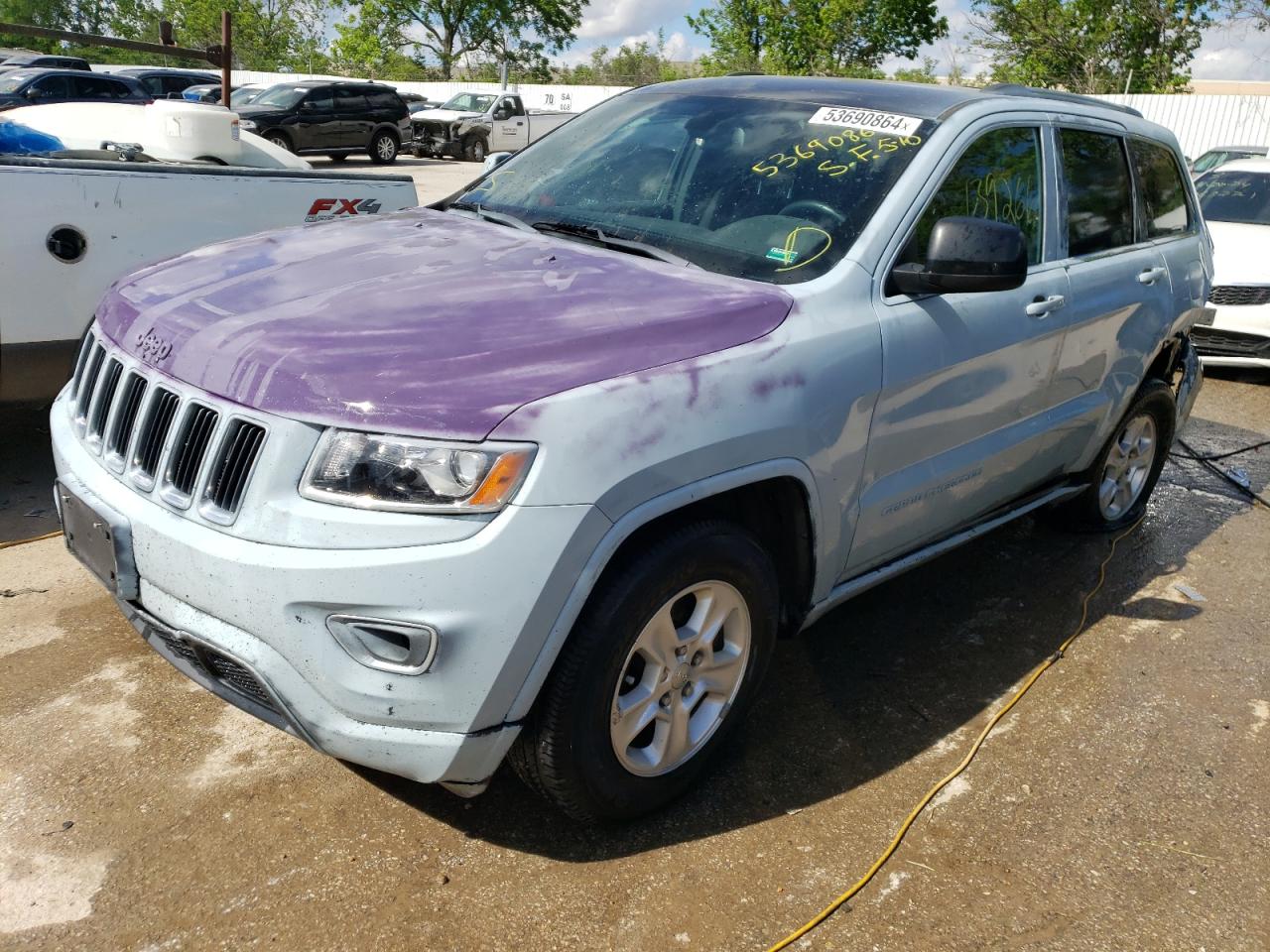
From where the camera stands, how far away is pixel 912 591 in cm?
444

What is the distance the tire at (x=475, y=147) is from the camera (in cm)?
2569

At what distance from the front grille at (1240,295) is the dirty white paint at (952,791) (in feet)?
21.4

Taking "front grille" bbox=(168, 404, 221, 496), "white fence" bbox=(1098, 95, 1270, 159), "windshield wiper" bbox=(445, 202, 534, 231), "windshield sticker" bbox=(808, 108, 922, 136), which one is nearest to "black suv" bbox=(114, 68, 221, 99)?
"white fence" bbox=(1098, 95, 1270, 159)

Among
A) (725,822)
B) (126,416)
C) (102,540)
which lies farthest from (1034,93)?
(102,540)

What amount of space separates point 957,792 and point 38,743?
8.41 feet

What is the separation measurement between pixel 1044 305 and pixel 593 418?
6.61 feet

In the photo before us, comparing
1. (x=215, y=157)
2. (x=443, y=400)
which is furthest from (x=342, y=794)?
(x=215, y=157)

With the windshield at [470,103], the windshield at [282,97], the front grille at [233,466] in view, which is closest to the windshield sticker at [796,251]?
the front grille at [233,466]

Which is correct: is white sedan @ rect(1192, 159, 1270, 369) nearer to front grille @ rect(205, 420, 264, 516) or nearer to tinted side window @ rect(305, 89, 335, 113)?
front grille @ rect(205, 420, 264, 516)

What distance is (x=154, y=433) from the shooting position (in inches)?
100

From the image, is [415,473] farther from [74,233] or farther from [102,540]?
[74,233]

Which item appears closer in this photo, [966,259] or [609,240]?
[966,259]

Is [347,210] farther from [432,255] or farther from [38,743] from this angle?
[38,743]

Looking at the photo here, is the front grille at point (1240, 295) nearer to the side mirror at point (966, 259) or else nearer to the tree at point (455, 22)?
the side mirror at point (966, 259)
